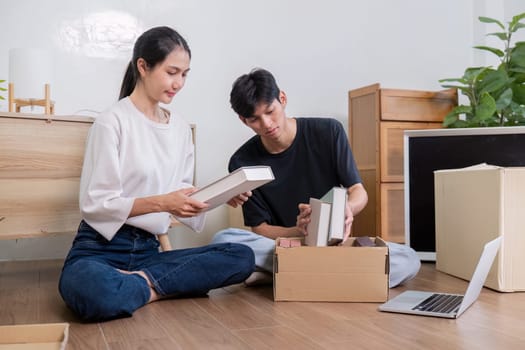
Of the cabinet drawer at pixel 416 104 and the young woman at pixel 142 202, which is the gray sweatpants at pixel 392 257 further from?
the cabinet drawer at pixel 416 104

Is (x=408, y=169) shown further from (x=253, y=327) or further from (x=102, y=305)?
(x=102, y=305)

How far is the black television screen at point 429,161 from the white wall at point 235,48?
82 centimetres

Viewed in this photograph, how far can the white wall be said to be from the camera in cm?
285

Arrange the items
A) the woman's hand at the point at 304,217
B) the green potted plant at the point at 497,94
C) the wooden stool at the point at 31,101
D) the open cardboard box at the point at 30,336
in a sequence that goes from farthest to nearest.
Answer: the green potted plant at the point at 497,94
the wooden stool at the point at 31,101
the woman's hand at the point at 304,217
the open cardboard box at the point at 30,336

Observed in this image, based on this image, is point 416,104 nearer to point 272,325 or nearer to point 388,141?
point 388,141

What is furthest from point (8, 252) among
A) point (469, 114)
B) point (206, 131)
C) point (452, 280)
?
point (469, 114)

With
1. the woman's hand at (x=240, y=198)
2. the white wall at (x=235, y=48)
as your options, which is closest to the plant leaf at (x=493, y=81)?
the white wall at (x=235, y=48)

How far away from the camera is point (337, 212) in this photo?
5.76ft

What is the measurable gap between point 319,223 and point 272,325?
0.37 metres

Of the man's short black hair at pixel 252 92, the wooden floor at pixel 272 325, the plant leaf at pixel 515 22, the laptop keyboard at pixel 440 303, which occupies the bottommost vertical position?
the wooden floor at pixel 272 325

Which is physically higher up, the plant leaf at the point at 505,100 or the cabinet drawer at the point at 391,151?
the plant leaf at the point at 505,100

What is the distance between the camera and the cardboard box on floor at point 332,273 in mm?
1753

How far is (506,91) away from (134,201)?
182 cm

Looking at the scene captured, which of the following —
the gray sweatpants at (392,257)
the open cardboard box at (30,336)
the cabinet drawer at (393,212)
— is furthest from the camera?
the cabinet drawer at (393,212)
